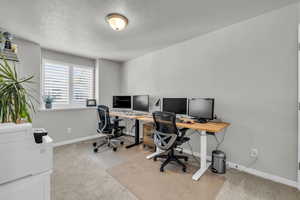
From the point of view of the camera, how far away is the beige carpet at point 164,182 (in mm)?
1660

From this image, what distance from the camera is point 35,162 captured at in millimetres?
1127

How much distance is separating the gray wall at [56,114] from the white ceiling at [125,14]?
1.02 feet

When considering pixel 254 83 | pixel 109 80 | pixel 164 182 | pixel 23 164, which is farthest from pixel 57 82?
pixel 254 83

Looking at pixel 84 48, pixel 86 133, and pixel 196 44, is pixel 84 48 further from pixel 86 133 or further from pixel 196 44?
pixel 196 44

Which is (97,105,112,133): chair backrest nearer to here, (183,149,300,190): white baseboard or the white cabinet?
the white cabinet

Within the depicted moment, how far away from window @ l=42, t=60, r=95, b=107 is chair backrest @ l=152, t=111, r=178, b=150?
2714 millimetres

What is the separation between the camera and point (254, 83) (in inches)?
82.7

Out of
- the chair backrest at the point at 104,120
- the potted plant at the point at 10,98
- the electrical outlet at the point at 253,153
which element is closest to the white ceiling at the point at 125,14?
the potted plant at the point at 10,98

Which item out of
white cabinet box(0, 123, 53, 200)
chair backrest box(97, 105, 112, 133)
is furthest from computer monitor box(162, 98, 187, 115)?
white cabinet box(0, 123, 53, 200)

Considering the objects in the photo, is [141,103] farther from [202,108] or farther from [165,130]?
[202,108]

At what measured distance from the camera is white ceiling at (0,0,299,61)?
5.74 ft

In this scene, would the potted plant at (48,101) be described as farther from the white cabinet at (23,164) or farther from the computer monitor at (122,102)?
the white cabinet at (23,164)

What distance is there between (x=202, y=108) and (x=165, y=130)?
0.80 metres

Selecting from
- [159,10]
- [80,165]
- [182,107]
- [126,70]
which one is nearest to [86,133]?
[80,165]
